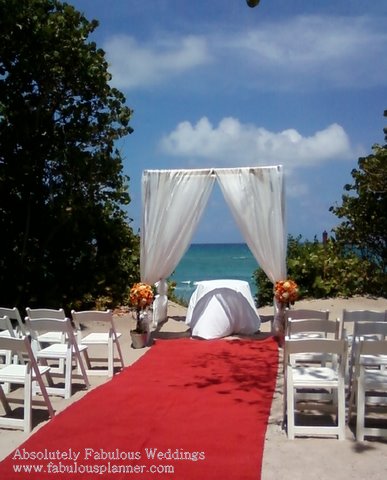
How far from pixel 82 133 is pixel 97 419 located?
768cm

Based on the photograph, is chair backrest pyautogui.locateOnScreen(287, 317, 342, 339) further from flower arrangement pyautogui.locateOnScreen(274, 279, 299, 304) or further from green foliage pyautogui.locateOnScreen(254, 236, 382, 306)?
green foliage pyautogui.locateOnScreen(254, 236, 382, 306)

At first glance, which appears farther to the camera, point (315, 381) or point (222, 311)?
point (222, 311)

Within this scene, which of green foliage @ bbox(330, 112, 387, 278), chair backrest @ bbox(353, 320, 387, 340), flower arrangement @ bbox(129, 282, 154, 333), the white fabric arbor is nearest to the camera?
chair backrest @ bbox(353, 320, 387, 340)

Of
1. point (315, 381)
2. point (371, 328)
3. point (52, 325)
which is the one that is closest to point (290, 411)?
point (315, 381)

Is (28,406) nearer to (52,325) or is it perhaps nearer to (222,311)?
(52,325)

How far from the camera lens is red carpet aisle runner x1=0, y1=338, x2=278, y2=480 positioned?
3885 millimetres

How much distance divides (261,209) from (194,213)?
3.57 ft

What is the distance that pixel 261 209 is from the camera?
8.91 metres

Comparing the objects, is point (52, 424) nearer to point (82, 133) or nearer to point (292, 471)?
point (292, 471)

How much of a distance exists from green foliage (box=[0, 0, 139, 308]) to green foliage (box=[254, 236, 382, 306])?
3456 mm

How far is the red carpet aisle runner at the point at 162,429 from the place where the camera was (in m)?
3.88

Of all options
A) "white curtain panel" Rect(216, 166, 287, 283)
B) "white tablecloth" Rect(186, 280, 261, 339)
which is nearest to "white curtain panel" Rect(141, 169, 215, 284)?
"white curtain panel" Rect(216, 166, 287, 283)

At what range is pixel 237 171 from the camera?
29.8 ft

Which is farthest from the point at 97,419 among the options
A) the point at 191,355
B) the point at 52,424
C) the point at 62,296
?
the point at 62,296
